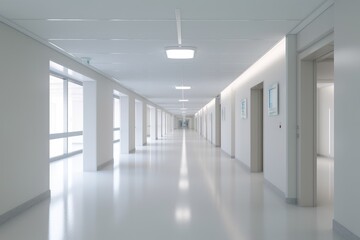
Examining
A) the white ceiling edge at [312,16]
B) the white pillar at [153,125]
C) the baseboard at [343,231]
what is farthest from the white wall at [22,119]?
the white pillar at [153,125]

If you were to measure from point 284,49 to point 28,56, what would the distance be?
5.09 metres

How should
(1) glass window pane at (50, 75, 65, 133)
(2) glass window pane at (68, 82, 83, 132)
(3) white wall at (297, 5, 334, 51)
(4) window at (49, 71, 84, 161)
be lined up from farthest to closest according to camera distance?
(2) glass window pane at (68, 82, 83, 132), (1) glass window pane at (50, 75, 65, 133), (4) window at (49, 71, 84, 161), (3) white wall at (297, 5, 334, 51)

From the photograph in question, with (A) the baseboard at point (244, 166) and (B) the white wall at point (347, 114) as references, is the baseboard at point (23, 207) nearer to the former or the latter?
(B) the white wall at point (347, 114)

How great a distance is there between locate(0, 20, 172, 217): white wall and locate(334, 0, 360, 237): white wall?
16.6 feet

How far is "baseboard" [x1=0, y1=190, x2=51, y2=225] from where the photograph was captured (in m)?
5.51

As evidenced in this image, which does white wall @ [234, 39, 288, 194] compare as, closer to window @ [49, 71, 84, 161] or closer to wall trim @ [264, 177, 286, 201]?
wall trim @ [264, 177, 286, 201]

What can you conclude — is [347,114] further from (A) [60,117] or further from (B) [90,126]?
(A) [60,117]

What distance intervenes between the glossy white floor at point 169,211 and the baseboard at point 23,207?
0.34 feet

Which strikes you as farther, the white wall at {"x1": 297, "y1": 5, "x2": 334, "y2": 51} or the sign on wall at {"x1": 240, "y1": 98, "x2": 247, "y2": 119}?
the sign on wall at {"x1": 240, "y1": 98, "x2": 247, "y2": 119}

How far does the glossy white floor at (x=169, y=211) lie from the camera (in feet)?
16.2

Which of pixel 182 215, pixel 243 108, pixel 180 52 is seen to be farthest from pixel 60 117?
pixel 182 215

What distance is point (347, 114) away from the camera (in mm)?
4406

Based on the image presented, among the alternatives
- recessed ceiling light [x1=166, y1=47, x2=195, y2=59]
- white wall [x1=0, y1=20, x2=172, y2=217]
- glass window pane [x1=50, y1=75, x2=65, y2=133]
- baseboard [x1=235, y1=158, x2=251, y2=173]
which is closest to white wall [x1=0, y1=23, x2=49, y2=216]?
white wall [x1=0, y1=20, x2=172, y2=217]

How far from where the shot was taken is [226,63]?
31.3ft
